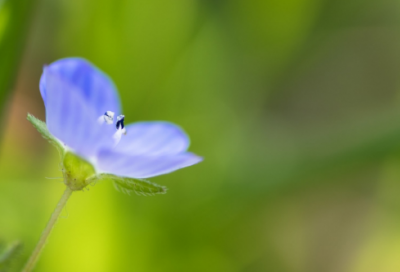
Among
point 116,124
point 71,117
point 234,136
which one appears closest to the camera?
point 71,117

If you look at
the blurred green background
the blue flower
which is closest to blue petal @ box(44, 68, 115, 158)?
the blue flower

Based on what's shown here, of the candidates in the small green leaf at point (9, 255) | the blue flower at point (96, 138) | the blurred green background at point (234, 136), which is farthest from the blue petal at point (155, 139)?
the blurred green background at point (234, 136)

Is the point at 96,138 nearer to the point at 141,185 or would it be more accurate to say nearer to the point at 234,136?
the point at 141,185

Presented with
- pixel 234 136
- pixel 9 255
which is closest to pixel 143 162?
pixel 9 255

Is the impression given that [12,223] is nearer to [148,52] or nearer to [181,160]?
[148,52]

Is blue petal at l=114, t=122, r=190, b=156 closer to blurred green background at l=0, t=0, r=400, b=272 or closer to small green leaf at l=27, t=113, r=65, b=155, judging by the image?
small green leaf at l=27, t=113, r=65, b=155

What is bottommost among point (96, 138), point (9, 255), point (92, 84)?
A: point (9, 255)

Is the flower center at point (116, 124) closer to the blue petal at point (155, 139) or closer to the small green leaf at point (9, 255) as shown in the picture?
the blue petal at point (155, 139)
